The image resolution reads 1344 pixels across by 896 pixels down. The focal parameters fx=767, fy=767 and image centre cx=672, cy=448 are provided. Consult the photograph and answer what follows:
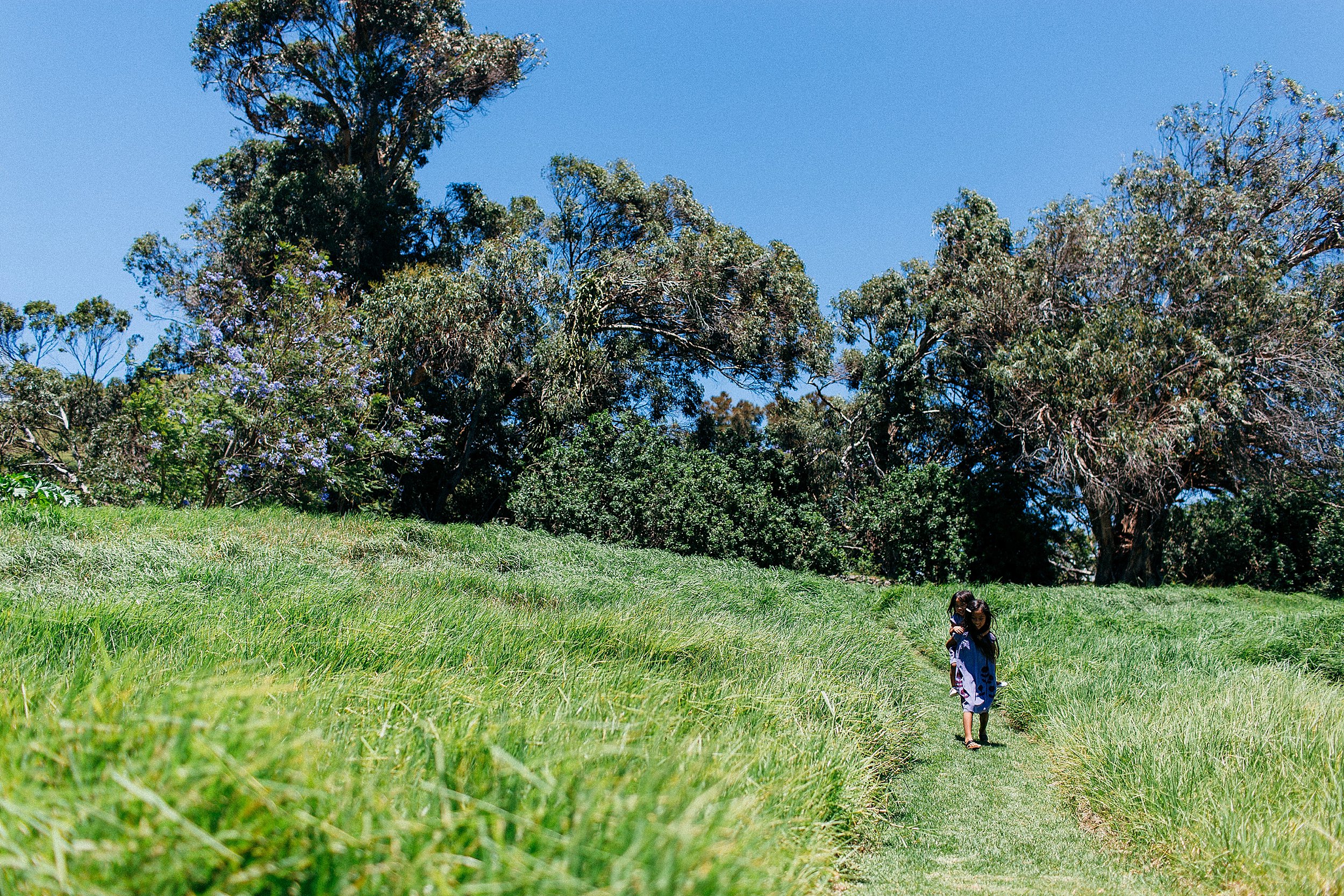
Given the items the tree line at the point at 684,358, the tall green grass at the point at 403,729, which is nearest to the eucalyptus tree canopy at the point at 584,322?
the tree line at the point at 684,358

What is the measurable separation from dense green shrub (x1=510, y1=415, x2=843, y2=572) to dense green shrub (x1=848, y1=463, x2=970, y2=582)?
1.23m

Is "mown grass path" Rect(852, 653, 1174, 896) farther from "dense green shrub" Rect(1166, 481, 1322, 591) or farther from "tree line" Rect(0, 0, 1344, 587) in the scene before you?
"dense green shrub" Rect(1166, 481, 1322, 591)

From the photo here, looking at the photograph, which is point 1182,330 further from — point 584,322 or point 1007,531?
point 584,322

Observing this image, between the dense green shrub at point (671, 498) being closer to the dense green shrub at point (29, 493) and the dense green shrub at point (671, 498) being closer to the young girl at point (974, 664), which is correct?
the dense green shrub at point (29, 493)

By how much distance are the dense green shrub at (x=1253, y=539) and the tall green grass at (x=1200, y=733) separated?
13115 millimetres

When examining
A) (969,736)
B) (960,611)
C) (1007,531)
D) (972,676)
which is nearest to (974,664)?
(972,676)

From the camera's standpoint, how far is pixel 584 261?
2197 cm

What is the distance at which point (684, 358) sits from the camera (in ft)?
68.1

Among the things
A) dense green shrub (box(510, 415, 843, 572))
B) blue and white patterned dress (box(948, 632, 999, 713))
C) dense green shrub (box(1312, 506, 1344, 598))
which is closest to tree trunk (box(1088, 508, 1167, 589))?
dense green shrub (box(1312, 506, 1344, 598))

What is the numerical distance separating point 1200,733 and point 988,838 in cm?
168

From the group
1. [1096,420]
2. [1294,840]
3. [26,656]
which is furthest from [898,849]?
[1096,420]

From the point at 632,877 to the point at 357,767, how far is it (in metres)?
1.28

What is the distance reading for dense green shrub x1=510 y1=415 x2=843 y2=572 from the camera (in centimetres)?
1725

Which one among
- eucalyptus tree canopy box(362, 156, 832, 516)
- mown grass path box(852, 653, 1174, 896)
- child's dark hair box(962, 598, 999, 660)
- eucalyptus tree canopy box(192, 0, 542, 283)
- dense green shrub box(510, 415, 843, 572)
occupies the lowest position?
mown grass path box(852, 653, 1174, 896)
